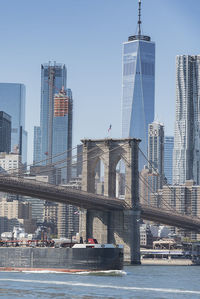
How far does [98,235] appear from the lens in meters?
100

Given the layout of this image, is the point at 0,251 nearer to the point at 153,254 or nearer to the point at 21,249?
the point at 21,249

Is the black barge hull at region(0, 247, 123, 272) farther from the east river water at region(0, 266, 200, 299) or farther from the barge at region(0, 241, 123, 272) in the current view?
the east river water at region(0, 266, 200, 299)

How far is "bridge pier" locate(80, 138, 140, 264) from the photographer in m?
100

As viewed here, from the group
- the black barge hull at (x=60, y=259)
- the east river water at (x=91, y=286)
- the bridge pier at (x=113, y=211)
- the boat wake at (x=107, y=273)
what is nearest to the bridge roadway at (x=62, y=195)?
the bridge pier at (x=113, y=211)

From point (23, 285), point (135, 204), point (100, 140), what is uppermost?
point (100, 140)

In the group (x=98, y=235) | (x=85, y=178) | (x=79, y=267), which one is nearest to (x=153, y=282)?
(x=79, y=267)

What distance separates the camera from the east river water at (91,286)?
170 ft

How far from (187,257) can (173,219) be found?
48.3 m

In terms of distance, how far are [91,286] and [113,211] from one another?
145 ft

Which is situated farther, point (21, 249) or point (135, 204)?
point (135, 204)

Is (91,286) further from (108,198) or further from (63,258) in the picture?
(108,198)

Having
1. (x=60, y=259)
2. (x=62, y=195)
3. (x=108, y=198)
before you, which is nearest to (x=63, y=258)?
(x=60, y=259)

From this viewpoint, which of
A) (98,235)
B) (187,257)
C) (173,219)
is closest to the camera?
(98,235)

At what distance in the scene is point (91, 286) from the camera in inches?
2233
